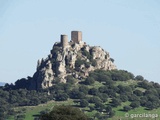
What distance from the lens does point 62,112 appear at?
475 feet

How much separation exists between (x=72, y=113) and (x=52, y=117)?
398 centimetres

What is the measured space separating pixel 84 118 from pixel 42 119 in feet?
24.4

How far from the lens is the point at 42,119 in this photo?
471 ft

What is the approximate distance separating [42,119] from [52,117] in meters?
2.16

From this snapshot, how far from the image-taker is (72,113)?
14438 cm

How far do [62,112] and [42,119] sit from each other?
3.87 metres

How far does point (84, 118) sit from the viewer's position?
143 m

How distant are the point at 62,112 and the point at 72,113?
1.85 m

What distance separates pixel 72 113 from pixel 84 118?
2.84m

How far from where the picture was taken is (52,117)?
142500mm
